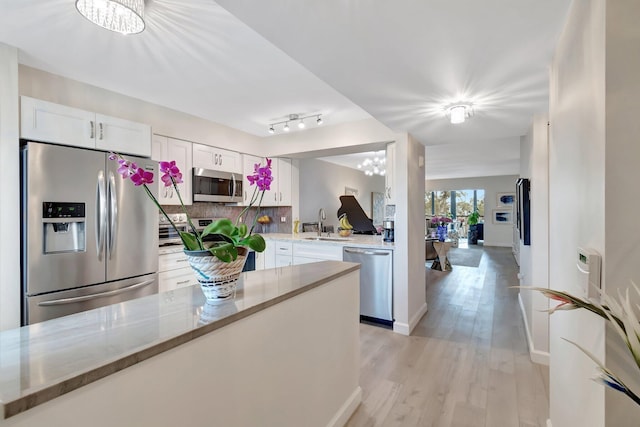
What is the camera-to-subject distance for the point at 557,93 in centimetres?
154

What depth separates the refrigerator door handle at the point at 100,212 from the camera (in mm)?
2418

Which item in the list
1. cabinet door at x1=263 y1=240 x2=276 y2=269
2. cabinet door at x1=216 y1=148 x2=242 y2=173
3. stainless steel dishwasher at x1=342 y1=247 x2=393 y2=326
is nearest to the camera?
stainless steel dishwasher at x1=342 y1=247 x2=393 y2=326

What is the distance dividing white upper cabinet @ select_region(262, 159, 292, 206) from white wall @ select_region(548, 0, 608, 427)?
3.62 m

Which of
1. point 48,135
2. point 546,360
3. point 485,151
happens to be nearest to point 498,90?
point 546,360

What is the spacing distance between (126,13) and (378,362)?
306 centimetres

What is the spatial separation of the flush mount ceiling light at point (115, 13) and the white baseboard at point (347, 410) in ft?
8.29

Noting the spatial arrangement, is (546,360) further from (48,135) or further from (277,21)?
(48,135)

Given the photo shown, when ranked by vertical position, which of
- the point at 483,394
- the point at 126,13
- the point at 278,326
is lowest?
the point at 483,394

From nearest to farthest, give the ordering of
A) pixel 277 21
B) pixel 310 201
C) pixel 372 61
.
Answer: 1. pixel 277 21
2. pixel 372 61
3. pixel 310 201

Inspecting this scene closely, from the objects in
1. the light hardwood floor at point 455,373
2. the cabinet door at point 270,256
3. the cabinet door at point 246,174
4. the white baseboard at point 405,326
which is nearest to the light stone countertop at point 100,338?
the light hardwood floor at point 455,373

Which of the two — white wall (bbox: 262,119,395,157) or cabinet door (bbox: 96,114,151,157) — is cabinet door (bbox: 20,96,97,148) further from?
white wall (bbox: 262,119,395,157)

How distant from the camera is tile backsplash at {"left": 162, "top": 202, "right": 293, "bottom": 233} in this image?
3.89 m

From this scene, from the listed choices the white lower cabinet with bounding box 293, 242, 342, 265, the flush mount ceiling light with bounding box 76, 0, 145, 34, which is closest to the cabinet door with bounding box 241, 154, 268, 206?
the white lower cabinet with bounding box 293, 242, 342, 265

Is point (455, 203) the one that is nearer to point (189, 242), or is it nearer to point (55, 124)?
point (55, 124)
